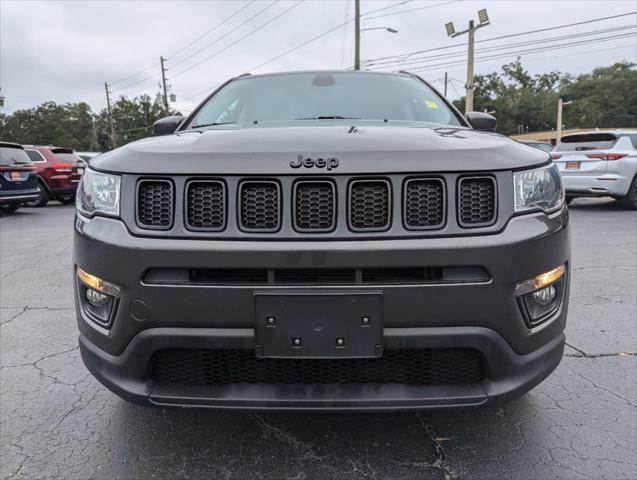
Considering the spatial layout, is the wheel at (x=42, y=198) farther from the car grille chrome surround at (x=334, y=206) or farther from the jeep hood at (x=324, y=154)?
the car grille chrome surround at (x=334, y=206)

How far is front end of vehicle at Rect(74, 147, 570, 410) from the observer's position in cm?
150

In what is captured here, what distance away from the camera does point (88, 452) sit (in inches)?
76.0

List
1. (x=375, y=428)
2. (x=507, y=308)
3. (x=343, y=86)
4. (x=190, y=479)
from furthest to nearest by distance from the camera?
(x=343, y=86) → (x=375, y=428) → (x=190, y=479) → (x=507, y=308)

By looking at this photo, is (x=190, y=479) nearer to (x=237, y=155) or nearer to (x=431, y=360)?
(x=431, y=360)

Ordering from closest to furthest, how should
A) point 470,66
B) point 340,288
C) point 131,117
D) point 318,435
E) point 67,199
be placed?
1. point 340,288
2. point 318,435
3. point 67,199
4. point 470,66
5. point 131,117

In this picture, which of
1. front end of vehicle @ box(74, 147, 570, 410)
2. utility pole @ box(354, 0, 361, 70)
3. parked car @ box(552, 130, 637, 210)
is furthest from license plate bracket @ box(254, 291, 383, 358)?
utility pole @ box(354, 0, 361, 70)

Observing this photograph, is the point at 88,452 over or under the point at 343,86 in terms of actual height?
under

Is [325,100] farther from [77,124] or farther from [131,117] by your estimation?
[77,124]

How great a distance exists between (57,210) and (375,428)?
12.5 meters

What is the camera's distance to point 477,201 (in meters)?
1.57

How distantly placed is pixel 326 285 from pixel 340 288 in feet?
0.16

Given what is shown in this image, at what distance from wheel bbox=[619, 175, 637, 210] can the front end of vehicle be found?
31.2 feet

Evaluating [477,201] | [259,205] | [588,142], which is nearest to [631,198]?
[588,142]

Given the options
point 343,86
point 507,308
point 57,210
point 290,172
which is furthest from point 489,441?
point 57,210
